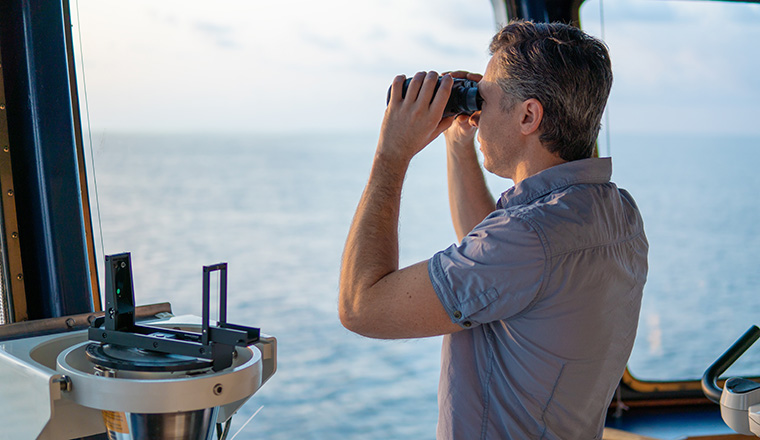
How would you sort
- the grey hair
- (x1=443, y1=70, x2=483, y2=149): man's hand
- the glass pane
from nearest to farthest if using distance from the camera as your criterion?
1. the grey hair
2. (x1=443, y1=70, x2=483, y2=149): man's hand
3. the glass pane

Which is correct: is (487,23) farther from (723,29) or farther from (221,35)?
(221,35)

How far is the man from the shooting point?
1.09m

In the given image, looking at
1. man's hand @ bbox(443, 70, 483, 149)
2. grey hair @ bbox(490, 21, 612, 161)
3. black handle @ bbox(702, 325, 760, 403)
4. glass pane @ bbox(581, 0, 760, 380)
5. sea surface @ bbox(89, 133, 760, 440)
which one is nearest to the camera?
grey hair @ bbox(490, 21, 612, 161)

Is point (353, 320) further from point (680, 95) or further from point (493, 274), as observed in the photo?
point (680, 95)

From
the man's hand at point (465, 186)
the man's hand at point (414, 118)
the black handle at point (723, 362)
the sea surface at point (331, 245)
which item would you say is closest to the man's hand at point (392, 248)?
the man's hand at point (414, 118)

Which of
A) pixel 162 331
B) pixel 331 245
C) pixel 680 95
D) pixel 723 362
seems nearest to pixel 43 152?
pixel 162 331

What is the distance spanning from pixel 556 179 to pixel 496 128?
141 mm

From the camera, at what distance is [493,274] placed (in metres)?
1.06

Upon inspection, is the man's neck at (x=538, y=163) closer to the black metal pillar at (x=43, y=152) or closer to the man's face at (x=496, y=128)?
the man's face at (x=496, y=128)

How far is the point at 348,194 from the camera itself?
11672mm

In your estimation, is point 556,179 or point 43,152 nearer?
point 556,179

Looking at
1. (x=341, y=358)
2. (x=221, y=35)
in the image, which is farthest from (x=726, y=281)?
(x=221, y=35)

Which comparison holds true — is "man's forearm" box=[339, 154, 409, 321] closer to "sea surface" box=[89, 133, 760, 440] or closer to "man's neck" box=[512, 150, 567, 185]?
"man's neck" box=[512, 150, 567, 185]

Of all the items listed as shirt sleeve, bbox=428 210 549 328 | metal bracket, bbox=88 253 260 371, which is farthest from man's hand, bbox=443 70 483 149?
metal bracket, bbox=88 253 260 371
